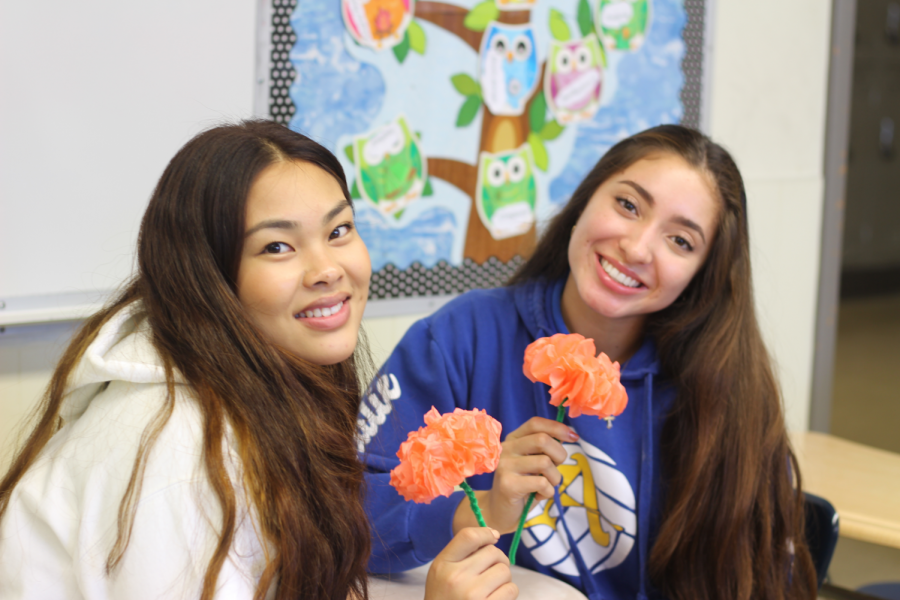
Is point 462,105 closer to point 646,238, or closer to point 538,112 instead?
point 538,112

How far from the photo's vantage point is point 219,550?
2.83 ft

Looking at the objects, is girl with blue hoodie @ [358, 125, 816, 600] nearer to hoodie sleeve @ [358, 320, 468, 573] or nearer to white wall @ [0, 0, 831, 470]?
hoodie sleeve @ [358, 320, 468, 573]

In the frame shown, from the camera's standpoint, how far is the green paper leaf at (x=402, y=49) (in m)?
2.17

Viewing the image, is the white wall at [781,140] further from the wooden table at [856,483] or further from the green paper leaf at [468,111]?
the green paper leaf at [468,111]

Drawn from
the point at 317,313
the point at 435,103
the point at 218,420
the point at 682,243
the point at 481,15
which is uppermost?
the point at 481,15

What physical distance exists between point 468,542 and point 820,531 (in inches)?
40.5

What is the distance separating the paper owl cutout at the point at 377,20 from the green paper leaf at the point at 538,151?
1.77 feet

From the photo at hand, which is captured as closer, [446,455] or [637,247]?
[446,455]

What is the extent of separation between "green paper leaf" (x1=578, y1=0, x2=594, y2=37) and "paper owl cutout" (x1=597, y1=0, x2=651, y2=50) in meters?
0.04

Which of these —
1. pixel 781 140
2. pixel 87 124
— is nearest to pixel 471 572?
pixel 87 124

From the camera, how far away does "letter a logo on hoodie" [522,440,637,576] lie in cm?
148

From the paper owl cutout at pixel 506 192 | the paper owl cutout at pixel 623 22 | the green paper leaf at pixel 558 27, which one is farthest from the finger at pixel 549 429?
the paper owl cutout at pixel 623 22

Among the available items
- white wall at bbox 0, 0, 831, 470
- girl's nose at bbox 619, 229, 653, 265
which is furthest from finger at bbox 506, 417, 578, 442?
white wall at bbox 0, 0, 831, 470

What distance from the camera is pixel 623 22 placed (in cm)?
261
